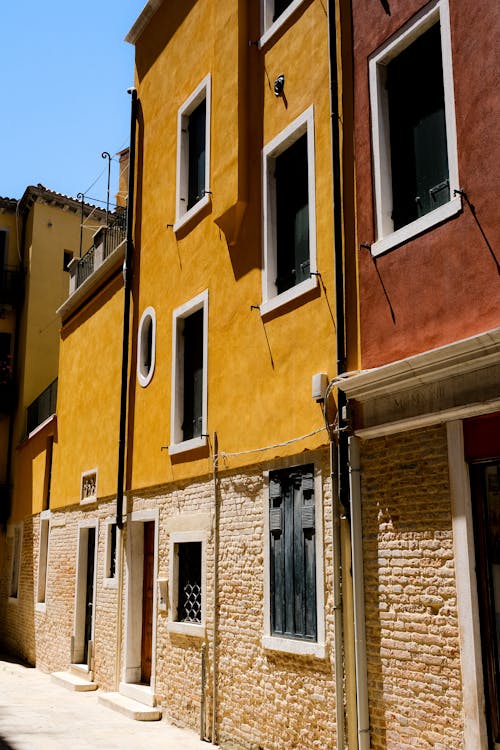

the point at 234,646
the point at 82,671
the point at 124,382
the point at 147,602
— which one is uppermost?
the point at 124,382

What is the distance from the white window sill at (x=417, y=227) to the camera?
6.60 m

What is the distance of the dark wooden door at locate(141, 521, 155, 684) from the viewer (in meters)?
12.2

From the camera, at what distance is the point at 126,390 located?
1330cm

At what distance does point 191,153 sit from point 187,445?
449 centimetres

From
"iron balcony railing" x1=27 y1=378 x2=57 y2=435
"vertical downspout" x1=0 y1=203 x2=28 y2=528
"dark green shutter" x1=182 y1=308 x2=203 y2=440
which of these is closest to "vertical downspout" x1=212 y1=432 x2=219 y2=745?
"dark green shutter" x1=182 y1=308 x2=203 y2=440

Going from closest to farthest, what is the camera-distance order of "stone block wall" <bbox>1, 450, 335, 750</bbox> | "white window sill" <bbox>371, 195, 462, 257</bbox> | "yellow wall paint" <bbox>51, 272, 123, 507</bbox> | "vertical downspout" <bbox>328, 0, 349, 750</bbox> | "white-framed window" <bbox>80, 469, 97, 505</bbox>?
"white window sill" <bbox>371, 195, 462, 257</bbox> → "vertical downspout" <bbox>328, 0, 349, 750</bbox> → "stone block wall" <bbox>1, 450, 335, 750</bbox> → "yellow wall paint" <bbox>51, 272, 123, 507</bbox> → "white-framed window" <bbox>80, 469, 97, 505</bbox>

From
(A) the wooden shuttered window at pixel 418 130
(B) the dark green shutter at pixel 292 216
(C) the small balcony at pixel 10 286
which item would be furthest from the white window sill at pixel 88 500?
(C) the small balcony at pixel 10 286

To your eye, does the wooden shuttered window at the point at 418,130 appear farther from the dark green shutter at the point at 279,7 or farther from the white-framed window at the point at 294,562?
the dark green shutter at the point at 279,7

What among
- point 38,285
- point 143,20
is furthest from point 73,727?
point 38,285

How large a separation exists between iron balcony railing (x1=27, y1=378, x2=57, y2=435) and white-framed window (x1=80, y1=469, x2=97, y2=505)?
166 inches

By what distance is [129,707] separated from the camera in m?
11.0

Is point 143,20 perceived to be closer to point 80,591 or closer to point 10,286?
point 80,591

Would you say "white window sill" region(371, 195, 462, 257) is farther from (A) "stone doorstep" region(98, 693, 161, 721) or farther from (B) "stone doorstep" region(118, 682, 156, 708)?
(B) "stone doorstep" region(118, 682, 156, 708)

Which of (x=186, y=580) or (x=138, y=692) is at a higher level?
(x=186, y=580)
